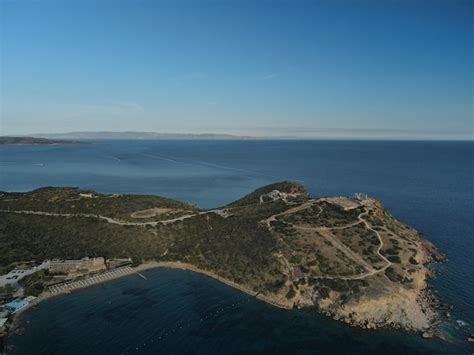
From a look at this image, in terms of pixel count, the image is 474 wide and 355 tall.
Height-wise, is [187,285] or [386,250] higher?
[386,250]

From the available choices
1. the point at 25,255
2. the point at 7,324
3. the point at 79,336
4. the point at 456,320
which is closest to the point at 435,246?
the point at 456,320

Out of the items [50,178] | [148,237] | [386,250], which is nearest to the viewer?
[386,250]

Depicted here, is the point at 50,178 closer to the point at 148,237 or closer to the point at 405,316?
the point at 148,237

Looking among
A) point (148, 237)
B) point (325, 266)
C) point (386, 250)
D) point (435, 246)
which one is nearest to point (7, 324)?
point (148, 237)

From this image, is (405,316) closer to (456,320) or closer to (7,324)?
(456,320)

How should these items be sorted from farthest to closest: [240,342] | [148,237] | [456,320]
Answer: [148,237]
[456,320]
[240,342]

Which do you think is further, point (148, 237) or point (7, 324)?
point (148, 237)
